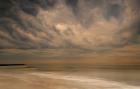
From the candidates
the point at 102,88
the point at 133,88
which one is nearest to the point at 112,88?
the point at 102,88

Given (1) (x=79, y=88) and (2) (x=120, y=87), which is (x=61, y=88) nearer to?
(1) (x=79, y=88)

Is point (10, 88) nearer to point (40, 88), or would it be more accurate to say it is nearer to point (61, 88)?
point (40, 88)

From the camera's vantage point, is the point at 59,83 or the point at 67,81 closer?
the point at 59,83

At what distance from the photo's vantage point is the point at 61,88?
6.51m

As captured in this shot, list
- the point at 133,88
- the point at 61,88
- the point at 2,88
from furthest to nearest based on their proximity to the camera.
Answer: the point at 133,88 → the point at 61,88 → the point at 2,88

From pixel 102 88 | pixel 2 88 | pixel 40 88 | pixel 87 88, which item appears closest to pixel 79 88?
pixel 87 88

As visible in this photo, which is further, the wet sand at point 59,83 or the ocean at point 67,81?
the ocean at point 67,81

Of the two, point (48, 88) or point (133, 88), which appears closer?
point (48, 88)

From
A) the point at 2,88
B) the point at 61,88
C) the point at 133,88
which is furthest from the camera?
the point at 133,88

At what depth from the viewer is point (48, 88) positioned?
6.40m

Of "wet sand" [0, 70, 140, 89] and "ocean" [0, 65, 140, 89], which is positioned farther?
"ocean" [0, 65, 140, 89]

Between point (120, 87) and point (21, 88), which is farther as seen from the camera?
point (120, 87)

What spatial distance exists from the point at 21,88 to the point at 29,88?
10.5 inches

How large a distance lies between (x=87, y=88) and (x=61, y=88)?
2.90 ft
